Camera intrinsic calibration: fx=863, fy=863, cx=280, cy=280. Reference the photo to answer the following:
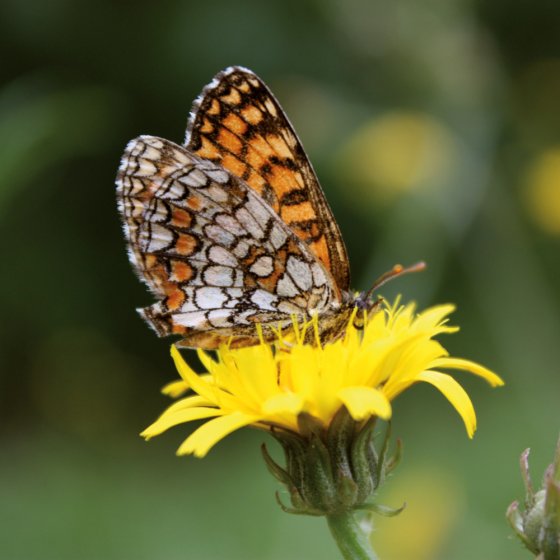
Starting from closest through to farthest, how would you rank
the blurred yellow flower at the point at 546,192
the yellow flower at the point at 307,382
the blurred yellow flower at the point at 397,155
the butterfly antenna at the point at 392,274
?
the yellow flower at the point at 307,382
the butterfly antenna at the point at 392,274
the blurred yellow flower at the point at 397,155
the blurred yellow flower at the point at 546,192

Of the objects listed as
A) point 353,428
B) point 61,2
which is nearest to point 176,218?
point 353,428

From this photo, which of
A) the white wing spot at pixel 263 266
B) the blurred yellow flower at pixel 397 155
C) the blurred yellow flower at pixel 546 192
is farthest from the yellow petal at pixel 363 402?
the blurred yellow flower at pixel 546 192

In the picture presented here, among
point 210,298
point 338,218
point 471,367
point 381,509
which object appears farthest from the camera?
point 338,218

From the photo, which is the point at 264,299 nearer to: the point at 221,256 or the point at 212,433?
the point at 221,256

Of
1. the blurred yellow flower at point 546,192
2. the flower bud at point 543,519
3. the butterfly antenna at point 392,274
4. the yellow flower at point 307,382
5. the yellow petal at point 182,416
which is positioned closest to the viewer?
the flower bud at point 543,519

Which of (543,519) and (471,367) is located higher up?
(471,367)

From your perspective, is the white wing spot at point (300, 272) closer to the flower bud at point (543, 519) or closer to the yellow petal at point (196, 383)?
the yellow petal at point (196, 383)

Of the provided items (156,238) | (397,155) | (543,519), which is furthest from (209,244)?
(397,155)
